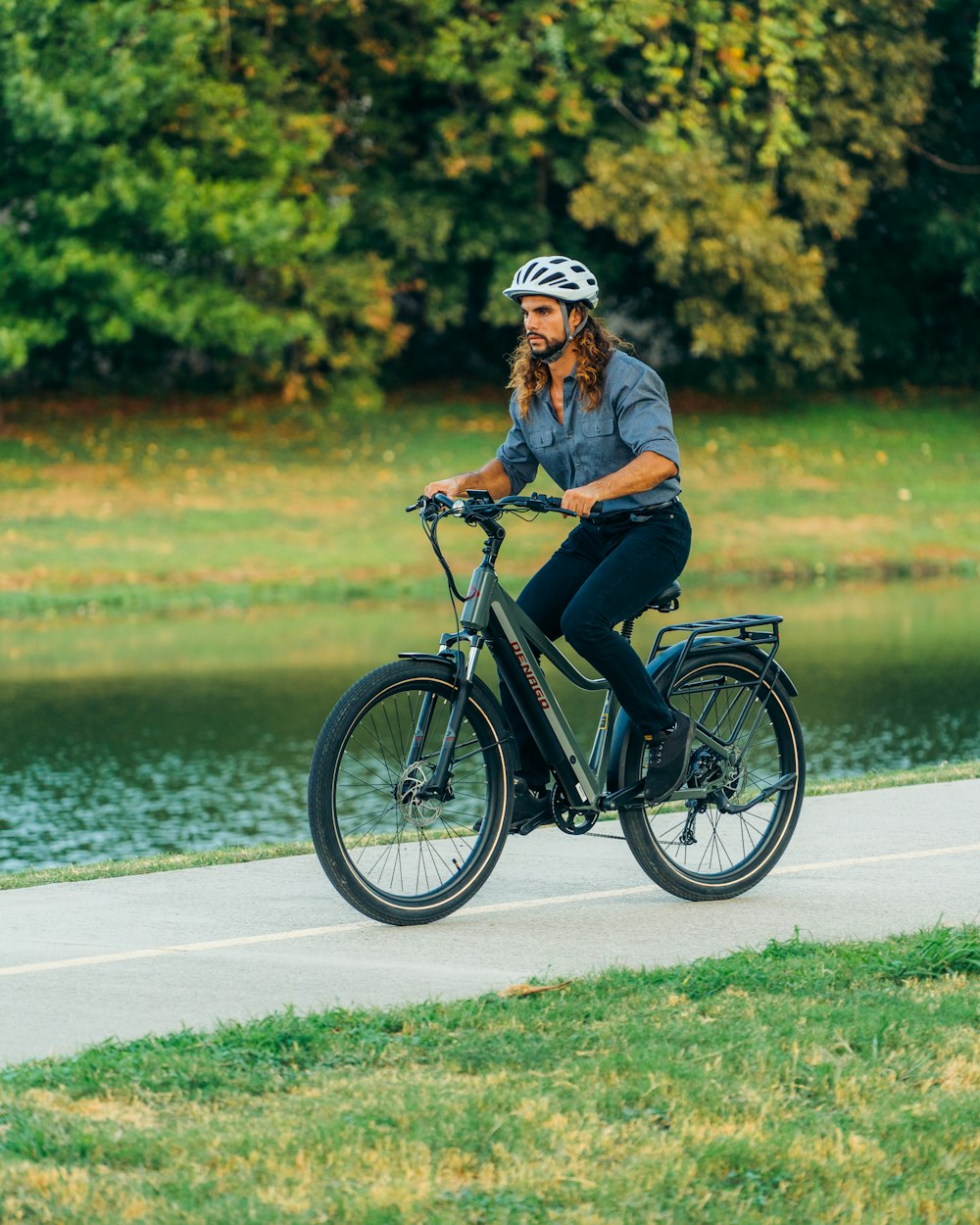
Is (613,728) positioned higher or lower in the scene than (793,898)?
higher

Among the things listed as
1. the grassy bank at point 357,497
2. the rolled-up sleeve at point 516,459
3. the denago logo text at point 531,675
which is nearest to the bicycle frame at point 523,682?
the denago logo text at point 531,675

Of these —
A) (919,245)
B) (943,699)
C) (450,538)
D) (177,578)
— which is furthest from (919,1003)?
(919,245)

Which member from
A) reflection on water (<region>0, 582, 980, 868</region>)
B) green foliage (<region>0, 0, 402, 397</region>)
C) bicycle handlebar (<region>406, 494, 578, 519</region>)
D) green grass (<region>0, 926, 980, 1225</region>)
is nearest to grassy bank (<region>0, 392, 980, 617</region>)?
green foliage (<region>0, 0, 402, 397</region>)

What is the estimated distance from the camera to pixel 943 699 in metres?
13.7

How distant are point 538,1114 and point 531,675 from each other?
2230mm

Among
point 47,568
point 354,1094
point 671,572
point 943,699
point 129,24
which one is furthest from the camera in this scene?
point 129,24

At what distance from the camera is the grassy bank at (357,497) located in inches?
845

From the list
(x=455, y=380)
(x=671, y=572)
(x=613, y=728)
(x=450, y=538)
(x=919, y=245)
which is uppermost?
(x=919, y=245)

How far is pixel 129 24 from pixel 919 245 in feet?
48.1

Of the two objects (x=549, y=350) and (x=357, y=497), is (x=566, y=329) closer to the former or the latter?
(x=549, y=350)

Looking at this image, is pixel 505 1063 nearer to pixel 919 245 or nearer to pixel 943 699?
pixel 943 699

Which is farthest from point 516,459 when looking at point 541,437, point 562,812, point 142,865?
point 142,865

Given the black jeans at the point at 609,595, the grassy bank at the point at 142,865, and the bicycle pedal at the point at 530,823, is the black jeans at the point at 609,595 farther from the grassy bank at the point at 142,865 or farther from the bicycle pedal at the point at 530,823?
the grassy bank at the point at 142,865

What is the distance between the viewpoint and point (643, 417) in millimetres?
5895
